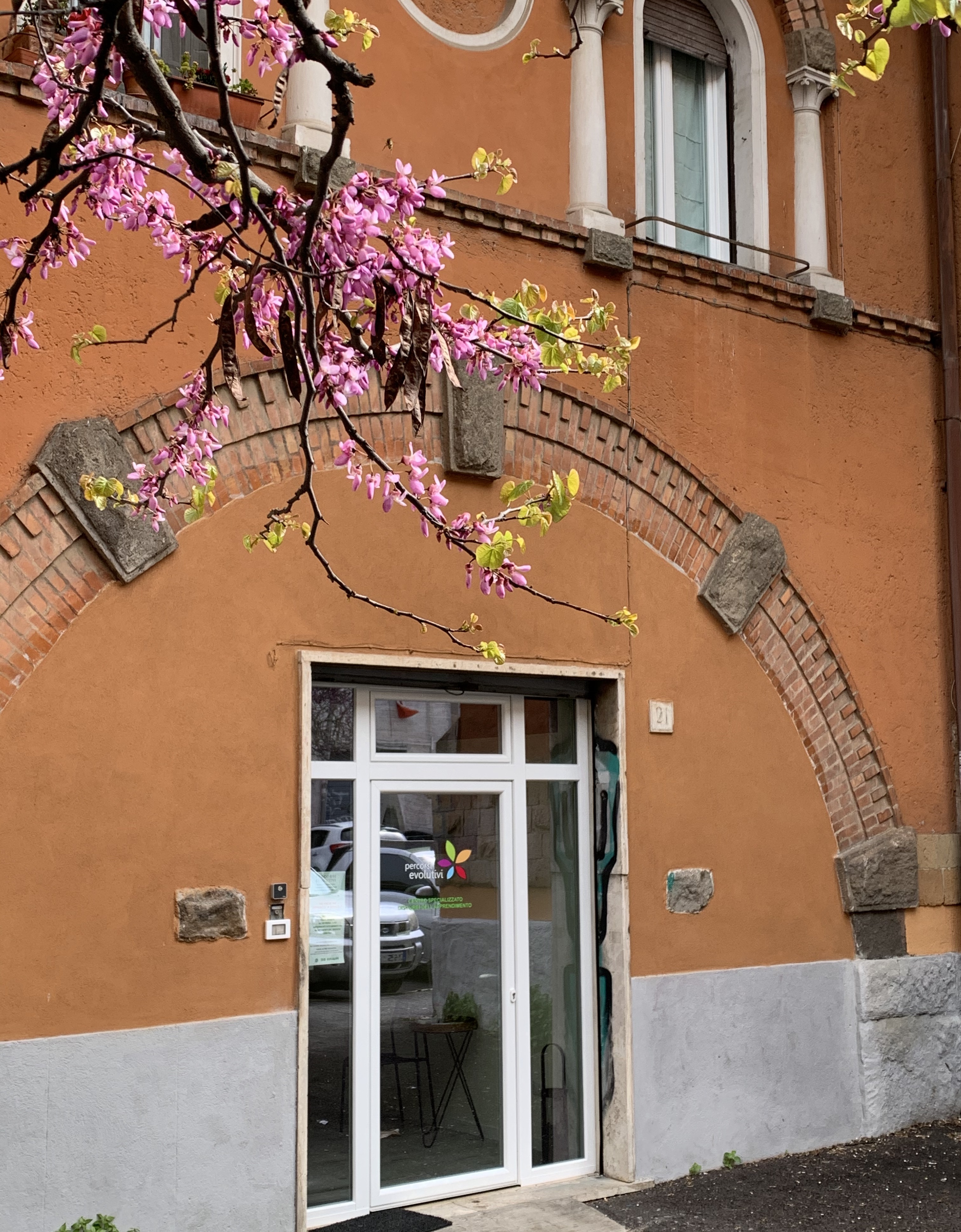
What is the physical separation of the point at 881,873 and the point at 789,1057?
1.23m

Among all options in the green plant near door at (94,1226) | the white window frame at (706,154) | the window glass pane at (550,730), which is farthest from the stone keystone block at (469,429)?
the green plant near door at (94,1226)

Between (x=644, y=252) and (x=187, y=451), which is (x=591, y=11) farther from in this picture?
(x=187, y=451)

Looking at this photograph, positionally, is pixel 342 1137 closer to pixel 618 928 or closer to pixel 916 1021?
pixel 618 928

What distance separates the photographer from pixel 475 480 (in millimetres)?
7246

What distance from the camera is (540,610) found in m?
7.36

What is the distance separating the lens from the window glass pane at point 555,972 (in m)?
7.38

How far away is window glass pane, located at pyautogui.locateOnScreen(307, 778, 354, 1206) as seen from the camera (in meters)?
6.60

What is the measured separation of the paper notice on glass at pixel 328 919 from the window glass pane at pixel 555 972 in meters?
1.10

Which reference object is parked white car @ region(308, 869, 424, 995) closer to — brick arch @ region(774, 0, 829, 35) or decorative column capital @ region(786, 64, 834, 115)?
decorative column capital @ region(786, 64, 834, 115)

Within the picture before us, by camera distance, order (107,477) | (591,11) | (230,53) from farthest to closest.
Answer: (591,11), (230,53), (107,477)

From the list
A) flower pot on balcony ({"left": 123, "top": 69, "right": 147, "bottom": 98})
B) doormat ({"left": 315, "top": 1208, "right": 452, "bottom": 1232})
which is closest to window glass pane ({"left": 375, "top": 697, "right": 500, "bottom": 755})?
doormat ({"left": 315, "top": 1208, "right": 452, "bottom": 1232})

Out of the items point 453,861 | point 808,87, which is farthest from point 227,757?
point 808,87

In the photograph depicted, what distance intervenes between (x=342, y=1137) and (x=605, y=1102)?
4.93 ft

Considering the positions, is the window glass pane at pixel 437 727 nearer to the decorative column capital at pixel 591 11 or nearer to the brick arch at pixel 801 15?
the decorative column capital at pixel 591 11
